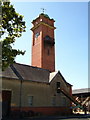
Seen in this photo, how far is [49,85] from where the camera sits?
28.9m

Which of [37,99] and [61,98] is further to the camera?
[61,98]

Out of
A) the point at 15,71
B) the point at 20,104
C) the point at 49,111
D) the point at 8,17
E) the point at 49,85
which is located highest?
the point at 8,17

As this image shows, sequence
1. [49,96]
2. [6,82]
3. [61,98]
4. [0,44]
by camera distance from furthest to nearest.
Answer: [61,98] < [49,96] < [6,82] < [0,44]

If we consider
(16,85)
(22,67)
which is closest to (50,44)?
(22,67)

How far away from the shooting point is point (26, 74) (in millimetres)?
27797

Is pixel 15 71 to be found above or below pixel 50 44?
below

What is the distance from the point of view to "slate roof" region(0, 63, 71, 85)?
82.1 ft

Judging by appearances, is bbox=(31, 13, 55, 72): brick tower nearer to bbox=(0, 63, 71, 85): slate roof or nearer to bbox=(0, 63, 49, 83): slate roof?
bbox=(0, 63, 71, 85): slate roof

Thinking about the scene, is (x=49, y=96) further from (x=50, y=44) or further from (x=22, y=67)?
(x=50, y=44)

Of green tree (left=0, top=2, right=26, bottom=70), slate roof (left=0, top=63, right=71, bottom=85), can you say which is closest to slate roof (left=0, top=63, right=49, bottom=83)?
slate roof (left=0, top=63, right=71, bottom=85)

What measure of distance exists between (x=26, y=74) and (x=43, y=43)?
14083 millimetres

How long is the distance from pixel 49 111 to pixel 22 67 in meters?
9.17

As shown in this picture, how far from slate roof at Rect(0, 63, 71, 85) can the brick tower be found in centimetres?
650

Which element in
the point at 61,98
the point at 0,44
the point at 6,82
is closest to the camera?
the point at 0,44
